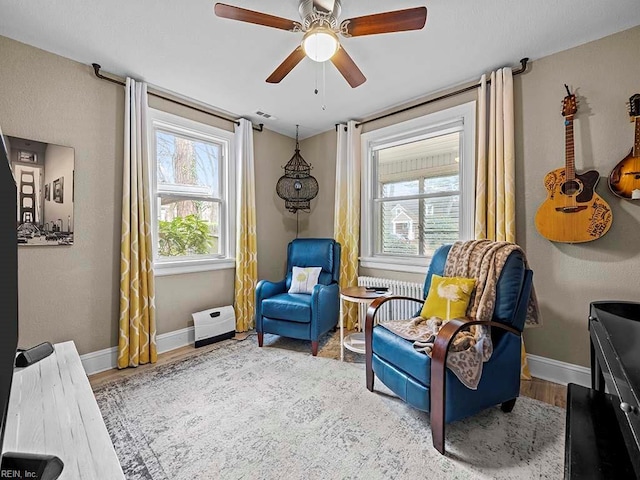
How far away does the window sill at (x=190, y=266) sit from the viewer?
282 cm

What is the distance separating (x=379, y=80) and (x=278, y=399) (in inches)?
109

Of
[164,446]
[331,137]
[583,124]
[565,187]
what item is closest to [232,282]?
[164,446]

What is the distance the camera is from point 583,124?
2127 mm

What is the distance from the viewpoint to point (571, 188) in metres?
2.11

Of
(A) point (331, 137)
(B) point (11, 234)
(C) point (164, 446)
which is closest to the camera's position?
(B) point (11, 234)

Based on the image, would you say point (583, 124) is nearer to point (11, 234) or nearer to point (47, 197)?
point (11, 234)

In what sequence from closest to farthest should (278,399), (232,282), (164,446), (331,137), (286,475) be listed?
1. (286,475)
2. (164,446)
3. (278,399)
4. (232,282)
5. (331,137)

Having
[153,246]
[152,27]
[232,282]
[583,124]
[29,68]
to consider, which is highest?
[152,27]

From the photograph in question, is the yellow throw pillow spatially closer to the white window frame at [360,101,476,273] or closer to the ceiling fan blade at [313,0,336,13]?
the white window frame at [360,101,476,273]

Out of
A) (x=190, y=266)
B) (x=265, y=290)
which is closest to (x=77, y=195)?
(x=190, y=266)

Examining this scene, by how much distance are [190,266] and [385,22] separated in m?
2.67

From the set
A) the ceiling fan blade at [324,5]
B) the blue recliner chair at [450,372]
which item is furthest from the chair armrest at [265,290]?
the ceiling fan blade at [324,5]

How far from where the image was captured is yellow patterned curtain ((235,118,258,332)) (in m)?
3.36

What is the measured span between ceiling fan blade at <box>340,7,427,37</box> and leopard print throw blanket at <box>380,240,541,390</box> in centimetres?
145
